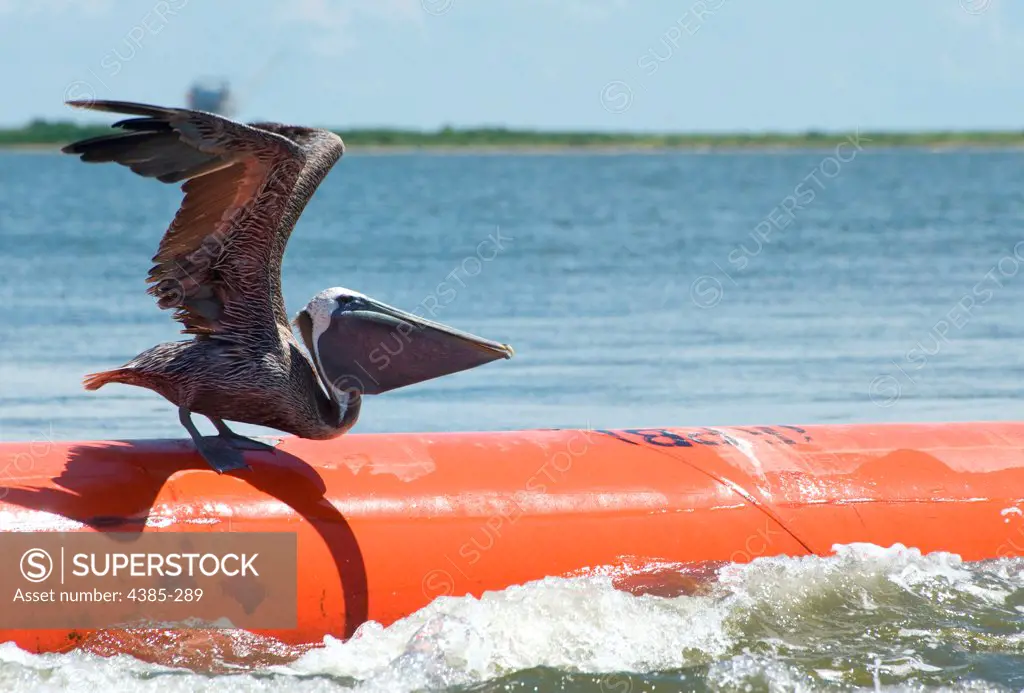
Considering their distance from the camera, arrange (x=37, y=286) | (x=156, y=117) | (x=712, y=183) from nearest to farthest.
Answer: (x=156, y=117) < (x=37, y=286) < (x=712, y=183)

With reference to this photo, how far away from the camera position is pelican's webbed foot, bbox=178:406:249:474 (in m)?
5.32

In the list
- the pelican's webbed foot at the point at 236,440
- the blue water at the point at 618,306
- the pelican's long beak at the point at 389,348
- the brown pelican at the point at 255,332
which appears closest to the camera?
the brown pelican at the point at 255,332

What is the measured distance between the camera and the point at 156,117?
494 cm

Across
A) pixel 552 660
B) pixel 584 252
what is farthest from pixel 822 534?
pixel 584 252

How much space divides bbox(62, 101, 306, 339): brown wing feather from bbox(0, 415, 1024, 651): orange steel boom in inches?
22.9

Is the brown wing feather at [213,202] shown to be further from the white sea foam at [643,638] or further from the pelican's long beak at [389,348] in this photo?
the white sea foam at [643,638]

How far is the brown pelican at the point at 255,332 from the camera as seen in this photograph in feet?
16.9

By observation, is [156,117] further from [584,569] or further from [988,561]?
[988,561]

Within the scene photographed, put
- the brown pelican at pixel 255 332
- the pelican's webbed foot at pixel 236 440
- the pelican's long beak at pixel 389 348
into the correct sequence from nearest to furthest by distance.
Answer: the brown pelican at pixel 255 332, the pelican's long beak at pixel 389 348, the pelican's webbed foot at pixel 236 440

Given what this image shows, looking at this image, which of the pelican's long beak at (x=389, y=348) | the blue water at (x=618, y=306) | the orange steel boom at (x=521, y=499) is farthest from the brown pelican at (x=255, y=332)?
the blue water at (x=618, y=306)

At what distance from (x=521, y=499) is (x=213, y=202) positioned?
63.5 inches

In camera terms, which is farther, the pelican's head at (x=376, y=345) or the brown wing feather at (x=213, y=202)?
the pelican's head at (x=376, y=345)

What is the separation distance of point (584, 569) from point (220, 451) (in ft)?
4.75

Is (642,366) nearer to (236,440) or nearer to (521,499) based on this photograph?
(521,499)
